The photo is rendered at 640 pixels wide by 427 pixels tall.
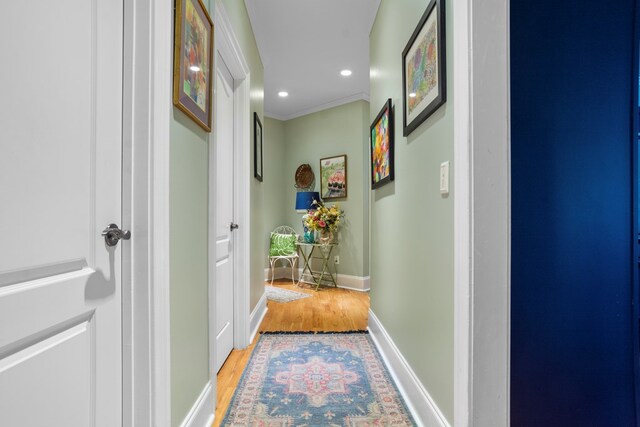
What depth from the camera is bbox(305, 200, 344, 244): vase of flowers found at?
420 cm

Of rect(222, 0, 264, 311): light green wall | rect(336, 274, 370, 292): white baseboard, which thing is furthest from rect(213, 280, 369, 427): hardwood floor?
rect(222, 0, 264, 311): light green wall

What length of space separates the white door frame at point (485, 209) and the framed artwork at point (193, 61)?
99cm

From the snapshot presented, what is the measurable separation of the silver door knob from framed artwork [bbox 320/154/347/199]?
11.9 ft

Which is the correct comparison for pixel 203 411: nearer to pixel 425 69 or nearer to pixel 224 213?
pixel 224 213

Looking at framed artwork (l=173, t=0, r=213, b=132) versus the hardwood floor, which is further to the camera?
the hardwood floor

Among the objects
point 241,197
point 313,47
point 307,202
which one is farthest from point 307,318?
point 313,47

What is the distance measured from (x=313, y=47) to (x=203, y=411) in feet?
10.4

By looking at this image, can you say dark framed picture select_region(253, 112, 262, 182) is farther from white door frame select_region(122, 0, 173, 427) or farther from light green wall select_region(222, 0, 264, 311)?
white door frame select_region(122, 0, 173, 427)

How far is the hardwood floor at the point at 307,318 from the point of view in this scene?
183 cm

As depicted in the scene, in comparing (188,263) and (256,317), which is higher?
(188,263)

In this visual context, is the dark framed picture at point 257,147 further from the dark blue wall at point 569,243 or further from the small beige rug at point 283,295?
the dark blue wall at point 569,243

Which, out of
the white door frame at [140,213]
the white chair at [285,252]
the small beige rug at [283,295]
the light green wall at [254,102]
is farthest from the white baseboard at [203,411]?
the white chair at [285,252]

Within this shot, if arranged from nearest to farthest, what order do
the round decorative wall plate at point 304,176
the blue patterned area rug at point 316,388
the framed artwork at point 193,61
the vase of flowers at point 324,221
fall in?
1. the framed artwork at point 193,61
2. the blue patterned area rug at point 316,388
3. the vase of flowers at point 324,221
4. the round decorative wall plate at point 304,176

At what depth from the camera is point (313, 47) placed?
3137 millimetres
